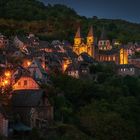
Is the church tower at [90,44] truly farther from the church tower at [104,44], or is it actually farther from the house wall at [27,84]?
the house wall at [27,84]

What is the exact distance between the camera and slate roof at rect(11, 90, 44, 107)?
4897 centimetres

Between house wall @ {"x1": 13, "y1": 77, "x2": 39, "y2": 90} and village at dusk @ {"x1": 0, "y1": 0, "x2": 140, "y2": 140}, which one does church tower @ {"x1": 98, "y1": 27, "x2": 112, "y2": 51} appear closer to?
village at dusk @ {"x1": 0, "y1": 0, "x2": 140, "y2": 140}

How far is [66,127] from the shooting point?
4919 cm

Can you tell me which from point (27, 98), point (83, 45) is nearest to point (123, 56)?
point (83, 45)

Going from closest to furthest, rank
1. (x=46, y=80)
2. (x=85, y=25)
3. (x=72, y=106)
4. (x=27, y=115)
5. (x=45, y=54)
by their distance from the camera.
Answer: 1. (x=27, y=115)
2. (x=72, y=106)
3. (x=46, y=80)
4. (x=45, y=54)
5. (x=85, y=25)

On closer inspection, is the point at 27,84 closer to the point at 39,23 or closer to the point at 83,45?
the point at 83,45

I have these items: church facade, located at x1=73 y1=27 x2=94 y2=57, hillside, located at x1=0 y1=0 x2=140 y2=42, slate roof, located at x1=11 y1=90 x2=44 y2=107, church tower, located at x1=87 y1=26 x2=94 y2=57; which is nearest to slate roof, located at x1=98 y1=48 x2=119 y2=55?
church tower, located at x1=87 y1=26 x2=94 y2=57

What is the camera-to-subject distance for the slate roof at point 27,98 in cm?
4897

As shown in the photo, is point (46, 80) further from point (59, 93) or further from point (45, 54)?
point (45, 54)

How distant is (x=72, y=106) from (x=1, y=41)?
33.8m

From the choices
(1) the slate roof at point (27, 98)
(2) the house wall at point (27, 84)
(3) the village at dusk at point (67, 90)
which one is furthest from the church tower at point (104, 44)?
(1) the slate roof at point (27, 98)

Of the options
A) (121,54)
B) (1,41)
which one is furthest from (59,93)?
(121,54)

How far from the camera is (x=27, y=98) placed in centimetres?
4953

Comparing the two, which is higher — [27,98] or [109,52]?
[109,52]
